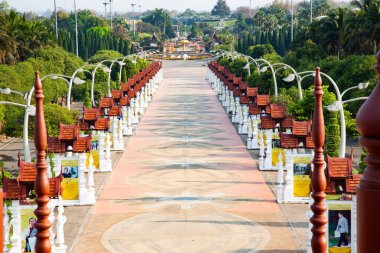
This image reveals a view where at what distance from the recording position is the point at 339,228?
19906 millimetres

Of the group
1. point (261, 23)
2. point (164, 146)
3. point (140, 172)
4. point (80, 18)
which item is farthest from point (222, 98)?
point (80, 18)

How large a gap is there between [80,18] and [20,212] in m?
177

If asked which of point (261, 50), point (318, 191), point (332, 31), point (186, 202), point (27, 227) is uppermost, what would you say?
point (318, 191)

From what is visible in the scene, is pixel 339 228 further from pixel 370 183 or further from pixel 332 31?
pixel 332 31

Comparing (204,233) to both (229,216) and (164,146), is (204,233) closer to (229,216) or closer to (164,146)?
(229,216)

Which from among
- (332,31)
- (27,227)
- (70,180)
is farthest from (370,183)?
(332,31)

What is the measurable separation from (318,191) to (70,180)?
78.4ft

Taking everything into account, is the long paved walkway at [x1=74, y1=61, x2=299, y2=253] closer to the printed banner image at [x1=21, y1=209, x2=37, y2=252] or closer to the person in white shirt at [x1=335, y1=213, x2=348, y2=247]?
the printed banner image at [x1=21, y1=209, x2=37, y2=252]

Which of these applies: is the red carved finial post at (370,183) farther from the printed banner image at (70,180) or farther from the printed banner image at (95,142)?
the printed banner image at (95,142)

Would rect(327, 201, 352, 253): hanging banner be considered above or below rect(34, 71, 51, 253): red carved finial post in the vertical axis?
below

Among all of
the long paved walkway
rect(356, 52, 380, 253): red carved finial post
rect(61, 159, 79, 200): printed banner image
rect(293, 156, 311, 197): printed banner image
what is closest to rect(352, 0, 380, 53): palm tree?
the long paved walkway

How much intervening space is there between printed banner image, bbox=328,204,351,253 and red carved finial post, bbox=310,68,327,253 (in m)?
13.1

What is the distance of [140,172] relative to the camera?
36.4m

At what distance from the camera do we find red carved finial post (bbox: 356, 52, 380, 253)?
4.06 m
